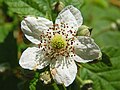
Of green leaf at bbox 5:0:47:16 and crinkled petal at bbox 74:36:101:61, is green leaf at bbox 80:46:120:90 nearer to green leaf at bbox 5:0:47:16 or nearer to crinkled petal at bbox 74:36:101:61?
crinkled petal at bbox 74:36:101:61

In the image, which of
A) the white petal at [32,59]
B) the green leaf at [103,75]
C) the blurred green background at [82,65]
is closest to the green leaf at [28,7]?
the blurred green background at [82,65]

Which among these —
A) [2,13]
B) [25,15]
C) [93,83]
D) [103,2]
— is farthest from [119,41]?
[25,15]

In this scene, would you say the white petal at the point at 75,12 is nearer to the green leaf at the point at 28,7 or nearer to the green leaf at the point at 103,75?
the green leaf at the point at 28,7

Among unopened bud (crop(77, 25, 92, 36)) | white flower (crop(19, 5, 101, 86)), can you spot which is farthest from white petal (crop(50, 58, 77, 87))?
unopened bud (crop(77, 25, 92, 36))

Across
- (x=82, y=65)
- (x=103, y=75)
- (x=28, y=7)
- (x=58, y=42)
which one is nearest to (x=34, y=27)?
(x=58, y=42)

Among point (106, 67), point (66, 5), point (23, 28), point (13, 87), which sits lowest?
point (13, 87)

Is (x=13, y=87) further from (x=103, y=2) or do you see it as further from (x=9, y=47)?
(x=103, y=2)
